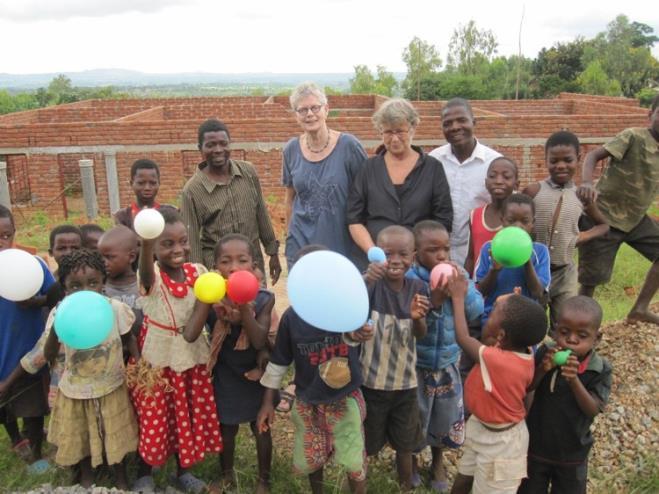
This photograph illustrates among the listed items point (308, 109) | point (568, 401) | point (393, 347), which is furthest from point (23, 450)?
point (568, 401)

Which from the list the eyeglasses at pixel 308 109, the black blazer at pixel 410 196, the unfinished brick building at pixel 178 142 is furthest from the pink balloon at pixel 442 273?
the unfinished brick building at pixel 178 142

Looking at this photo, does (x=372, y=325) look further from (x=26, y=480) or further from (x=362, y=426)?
(x=26, y=480)

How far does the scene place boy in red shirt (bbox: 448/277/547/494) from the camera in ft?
7.63

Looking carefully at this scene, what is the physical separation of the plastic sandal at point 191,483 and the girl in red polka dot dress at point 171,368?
166 millimetres

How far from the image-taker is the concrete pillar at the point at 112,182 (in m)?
10.3

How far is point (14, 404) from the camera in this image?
3127 mm

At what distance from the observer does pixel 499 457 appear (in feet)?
8.02

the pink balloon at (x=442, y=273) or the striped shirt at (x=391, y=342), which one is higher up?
the pink balloon at (x=442, y=273)

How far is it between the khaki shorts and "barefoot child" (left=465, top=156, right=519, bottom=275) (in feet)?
3.19

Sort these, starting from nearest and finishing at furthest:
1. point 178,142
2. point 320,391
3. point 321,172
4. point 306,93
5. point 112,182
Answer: point 320,391 → point 306,93 → point 321,172 → point 112,182 → point 178,142

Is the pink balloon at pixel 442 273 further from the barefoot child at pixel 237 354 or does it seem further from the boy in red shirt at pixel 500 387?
the barefoot child at pixel 237 354

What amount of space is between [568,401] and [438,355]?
0.61m

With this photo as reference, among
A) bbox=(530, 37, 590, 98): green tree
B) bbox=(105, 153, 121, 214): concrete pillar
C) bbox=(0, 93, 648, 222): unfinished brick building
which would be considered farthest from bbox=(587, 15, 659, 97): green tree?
bbox=(105, 153, 121, 214): concrete pillar

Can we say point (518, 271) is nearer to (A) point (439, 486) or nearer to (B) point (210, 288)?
(A) point (439, 486)
